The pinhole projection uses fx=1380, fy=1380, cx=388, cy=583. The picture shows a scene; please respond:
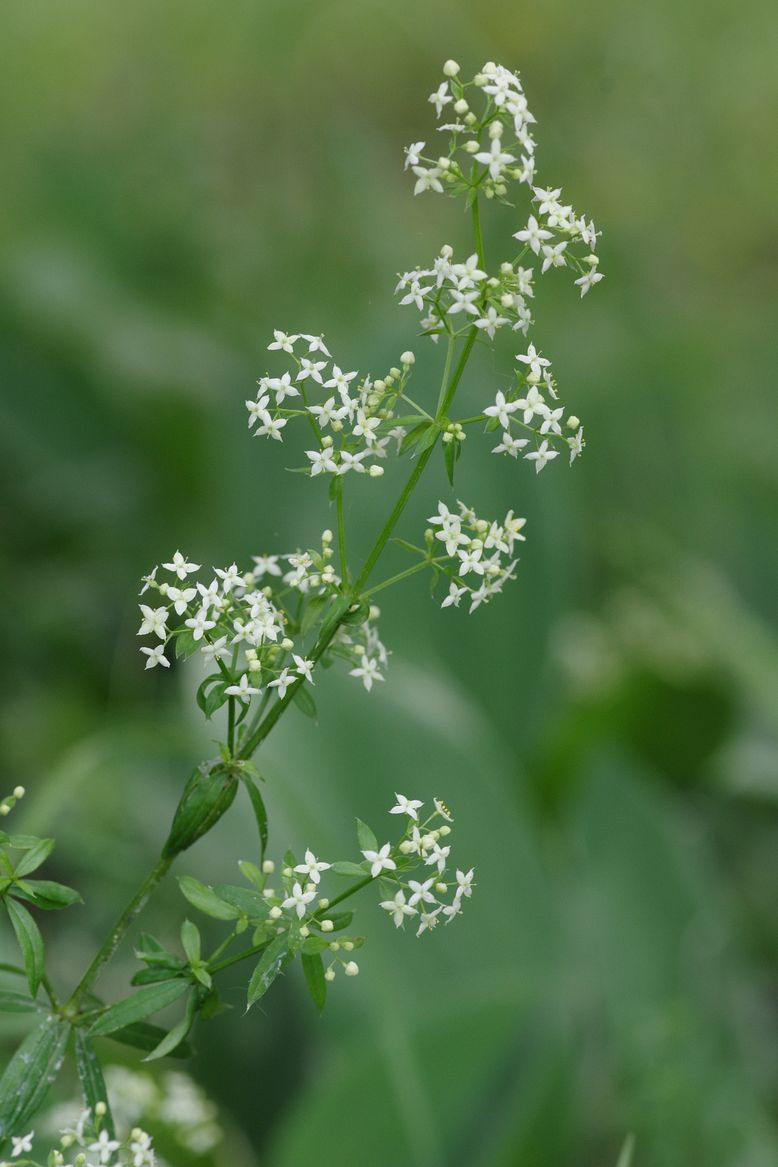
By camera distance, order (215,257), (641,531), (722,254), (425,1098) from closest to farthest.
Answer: (425,1098) → (641,531) → (215,257) → (722,254)

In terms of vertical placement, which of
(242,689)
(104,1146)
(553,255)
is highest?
(553,255)

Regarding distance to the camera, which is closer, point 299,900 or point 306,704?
point 299,900

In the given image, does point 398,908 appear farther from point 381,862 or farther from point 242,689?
point 242,689

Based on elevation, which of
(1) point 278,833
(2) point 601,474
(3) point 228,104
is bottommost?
(1) point 278,833

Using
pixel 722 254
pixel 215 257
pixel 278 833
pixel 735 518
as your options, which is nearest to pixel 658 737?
pixel 735 518

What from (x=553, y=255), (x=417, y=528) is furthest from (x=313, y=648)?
(x=417, y=528)

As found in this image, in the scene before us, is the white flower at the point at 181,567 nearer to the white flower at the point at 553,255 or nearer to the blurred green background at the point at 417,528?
the white flower at the point at 553,255

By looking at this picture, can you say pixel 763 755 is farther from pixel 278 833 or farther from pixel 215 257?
pixel 215 257

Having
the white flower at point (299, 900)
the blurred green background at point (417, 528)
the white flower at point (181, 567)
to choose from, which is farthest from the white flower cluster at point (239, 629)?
the blurred green background at point (417, 528)
